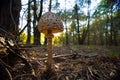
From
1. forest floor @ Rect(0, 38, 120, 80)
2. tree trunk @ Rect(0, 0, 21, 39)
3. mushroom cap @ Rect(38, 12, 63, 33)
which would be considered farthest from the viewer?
tree trunk @ Rect(0, 0, 21, 39)

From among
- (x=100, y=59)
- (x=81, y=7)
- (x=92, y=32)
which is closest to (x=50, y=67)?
(x=100, y=59)

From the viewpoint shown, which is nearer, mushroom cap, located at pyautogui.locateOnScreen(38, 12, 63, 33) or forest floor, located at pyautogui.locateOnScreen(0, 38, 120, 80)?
forest floor, located at pyautogui.locateOnScreen(0, 38, 120, 80)

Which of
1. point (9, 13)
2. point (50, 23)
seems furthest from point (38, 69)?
point (9, 13)

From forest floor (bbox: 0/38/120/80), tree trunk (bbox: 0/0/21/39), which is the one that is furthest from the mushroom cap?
tree trunk (bbox: 0/0/21/39)

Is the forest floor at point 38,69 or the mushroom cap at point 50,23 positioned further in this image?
→ the mushroom cap at point 50,23

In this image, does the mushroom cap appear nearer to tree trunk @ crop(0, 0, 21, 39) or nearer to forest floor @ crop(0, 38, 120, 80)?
forest floor @ crop(0, 38, 120, 80)

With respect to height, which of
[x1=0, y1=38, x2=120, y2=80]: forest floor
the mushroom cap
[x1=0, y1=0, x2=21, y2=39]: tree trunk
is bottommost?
[x1=0, y1=38, x2=120, y2=80]: forest floor

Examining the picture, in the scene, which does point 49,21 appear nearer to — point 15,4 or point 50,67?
point 50,67

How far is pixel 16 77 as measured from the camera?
11.3ft

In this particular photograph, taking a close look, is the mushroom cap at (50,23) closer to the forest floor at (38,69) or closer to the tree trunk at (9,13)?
the forest floor at (38,69)

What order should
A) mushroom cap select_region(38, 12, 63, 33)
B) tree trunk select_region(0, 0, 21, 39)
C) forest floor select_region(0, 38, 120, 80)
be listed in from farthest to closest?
tree trunk select_region(0, 0, 21, 39) → mushroom cap select_region(38, 12, 63, 33) → forest floor select_region(0, 38, 120, 80)

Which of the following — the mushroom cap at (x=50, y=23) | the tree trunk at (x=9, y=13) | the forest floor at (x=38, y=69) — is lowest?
the forest floor at (x=38, y=69)

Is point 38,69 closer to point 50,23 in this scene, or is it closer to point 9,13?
point 50,23

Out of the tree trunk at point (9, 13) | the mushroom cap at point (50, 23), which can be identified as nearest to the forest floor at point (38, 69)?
the mushroom cap at point (50, 23)
